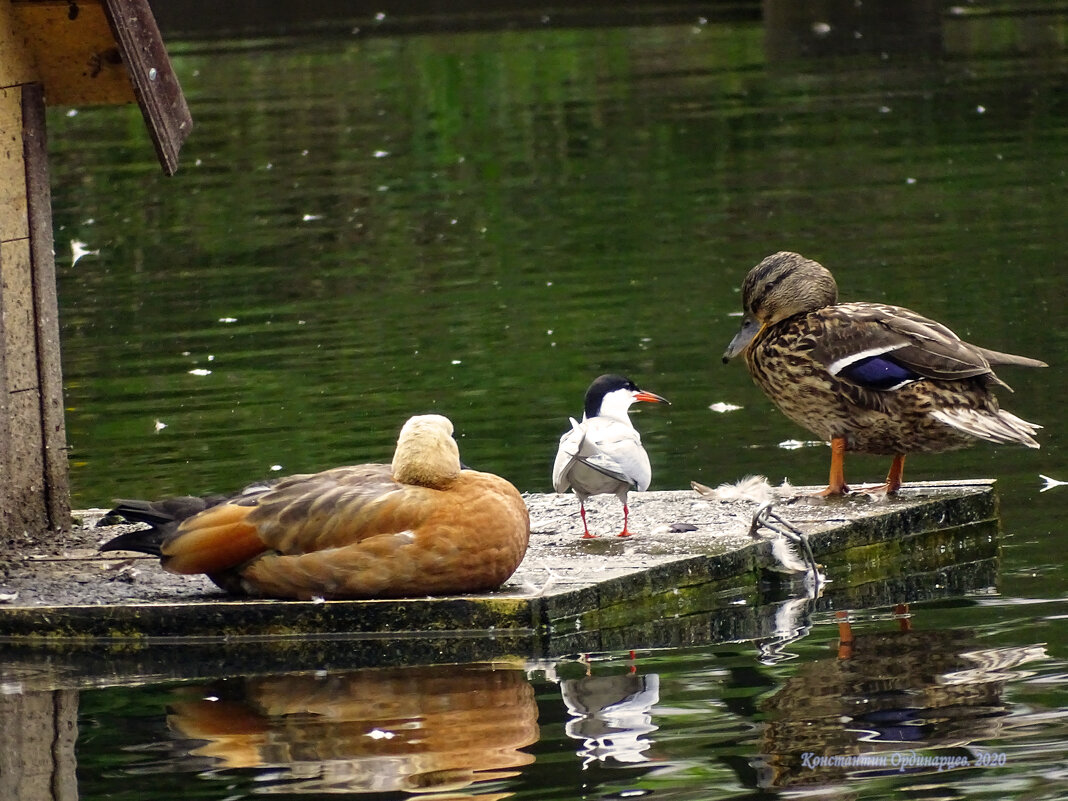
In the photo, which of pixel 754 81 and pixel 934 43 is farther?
pixel 934 43

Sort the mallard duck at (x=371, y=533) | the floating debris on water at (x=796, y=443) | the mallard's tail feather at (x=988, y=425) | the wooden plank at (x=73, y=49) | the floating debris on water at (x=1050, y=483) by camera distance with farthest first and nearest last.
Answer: the floating debris on water at (x=796, y=443) → the floating debris on water at (x=1050, y=483) → the wooden plank at (x=73, y=49) → the mallard's tail feather at (x=988, y=425) → the mallard duck at (x=371, y=533)

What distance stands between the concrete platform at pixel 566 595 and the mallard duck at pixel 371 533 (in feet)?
0.31

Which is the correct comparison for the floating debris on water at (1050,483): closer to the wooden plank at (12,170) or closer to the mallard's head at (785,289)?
the mallard's head at (785,289)

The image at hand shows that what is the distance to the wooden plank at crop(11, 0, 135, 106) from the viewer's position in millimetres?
8695

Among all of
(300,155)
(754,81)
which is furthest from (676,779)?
(754,81)

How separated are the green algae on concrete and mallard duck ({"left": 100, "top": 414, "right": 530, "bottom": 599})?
0.09 metres

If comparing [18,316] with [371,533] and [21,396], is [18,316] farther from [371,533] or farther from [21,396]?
[371,533]

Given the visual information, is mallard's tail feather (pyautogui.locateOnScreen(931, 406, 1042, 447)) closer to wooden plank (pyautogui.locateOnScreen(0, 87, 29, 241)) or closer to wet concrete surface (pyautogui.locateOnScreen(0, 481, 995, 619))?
wet concrete surface (pyautogui.locateOnScreen(0, 481, 995, 619))

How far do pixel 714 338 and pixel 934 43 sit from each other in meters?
18.8

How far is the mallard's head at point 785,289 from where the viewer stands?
909 centimetres

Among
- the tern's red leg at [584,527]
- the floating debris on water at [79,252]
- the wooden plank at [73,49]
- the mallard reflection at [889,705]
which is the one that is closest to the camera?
the mallard reflection at [889,705]

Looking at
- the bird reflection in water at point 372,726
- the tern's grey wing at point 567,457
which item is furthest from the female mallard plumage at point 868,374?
the bird reflection in water at point 372,726

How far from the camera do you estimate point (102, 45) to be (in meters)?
8.83

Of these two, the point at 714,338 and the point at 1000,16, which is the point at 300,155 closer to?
the point at 714,338
